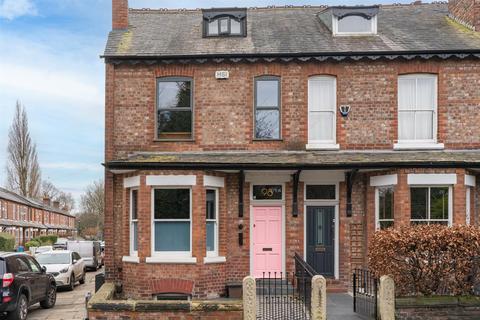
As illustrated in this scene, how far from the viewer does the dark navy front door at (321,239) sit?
14453 mm

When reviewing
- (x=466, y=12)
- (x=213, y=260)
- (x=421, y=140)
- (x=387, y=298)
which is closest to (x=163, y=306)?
(x=213, y=260)

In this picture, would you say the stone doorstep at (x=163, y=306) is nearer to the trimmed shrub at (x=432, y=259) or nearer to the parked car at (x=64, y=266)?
the trimmed shrub at (x=432, y=259)

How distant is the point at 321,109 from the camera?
14797 millimetres

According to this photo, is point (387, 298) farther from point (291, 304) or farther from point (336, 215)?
point (336, 215)

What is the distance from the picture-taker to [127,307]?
10766 mm

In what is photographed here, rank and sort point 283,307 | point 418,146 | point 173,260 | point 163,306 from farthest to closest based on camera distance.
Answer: point 418,146 → point 173,260 → point 283,307 → point 163,306

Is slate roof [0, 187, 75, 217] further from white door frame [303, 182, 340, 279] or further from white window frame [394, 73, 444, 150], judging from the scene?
white window frame [394, 73, 444, 150]

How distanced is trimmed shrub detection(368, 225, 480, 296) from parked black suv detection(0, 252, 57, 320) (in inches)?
337

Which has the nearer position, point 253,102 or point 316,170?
point 316,170

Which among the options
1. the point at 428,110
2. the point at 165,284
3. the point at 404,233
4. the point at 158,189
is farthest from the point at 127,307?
the point at 428,110

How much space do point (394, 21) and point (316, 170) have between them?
6580mm

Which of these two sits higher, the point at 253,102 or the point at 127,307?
the point at 253,102

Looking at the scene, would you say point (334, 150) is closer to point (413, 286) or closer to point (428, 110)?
point (428, 110)

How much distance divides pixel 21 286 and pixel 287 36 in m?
10.3
